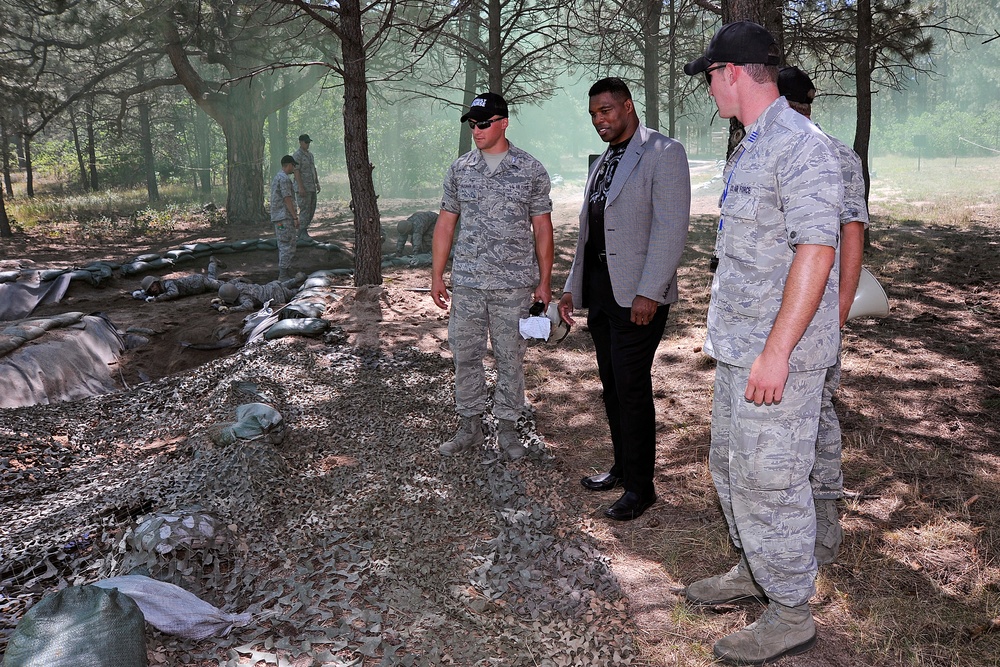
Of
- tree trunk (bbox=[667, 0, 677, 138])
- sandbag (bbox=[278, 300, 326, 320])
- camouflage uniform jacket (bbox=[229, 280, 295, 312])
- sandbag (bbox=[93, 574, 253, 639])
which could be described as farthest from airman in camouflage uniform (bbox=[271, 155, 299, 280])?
sandbag (bbox=[93, 574, 253, 639])

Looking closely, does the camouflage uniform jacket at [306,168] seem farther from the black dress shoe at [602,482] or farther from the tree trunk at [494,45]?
the black dress shoe at [602,482]

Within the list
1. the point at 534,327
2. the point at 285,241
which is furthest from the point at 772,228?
the point at 285,241

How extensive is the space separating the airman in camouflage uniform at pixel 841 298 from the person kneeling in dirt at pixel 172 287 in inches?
339

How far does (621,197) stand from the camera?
10.1 feet

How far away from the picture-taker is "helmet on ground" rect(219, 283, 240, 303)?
28.1ft

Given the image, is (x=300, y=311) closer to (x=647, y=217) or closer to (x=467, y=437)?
(x=467, y=437)

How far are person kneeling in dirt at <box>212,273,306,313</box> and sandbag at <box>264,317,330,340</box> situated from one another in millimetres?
2016

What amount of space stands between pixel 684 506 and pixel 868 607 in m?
1.00

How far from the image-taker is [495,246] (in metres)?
3.73

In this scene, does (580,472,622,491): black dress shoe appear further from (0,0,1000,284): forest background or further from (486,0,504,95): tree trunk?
(486,0,504,95): tree trunk

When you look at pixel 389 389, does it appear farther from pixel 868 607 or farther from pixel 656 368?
pixel 868 607

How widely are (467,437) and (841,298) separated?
224 cm

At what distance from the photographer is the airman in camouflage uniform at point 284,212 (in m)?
9.54

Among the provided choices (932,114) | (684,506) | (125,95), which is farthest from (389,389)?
(932,114)
